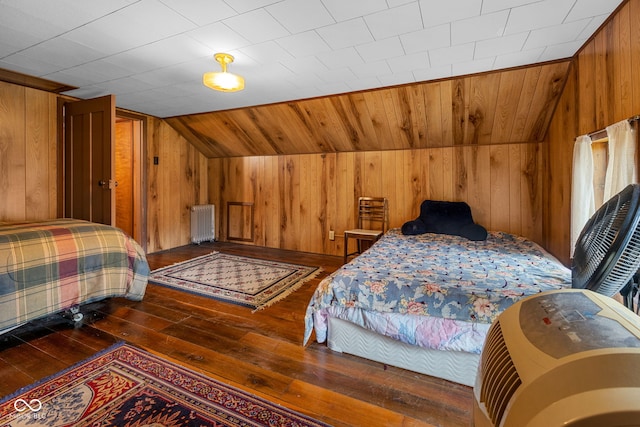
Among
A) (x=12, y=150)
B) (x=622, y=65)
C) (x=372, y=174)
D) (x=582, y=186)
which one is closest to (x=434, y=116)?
(x=372, y=174)

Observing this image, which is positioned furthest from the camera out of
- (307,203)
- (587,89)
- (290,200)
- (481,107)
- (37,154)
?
(290,200)

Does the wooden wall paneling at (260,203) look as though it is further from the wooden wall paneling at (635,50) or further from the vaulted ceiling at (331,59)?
the wooden wall paneling at (635,50)

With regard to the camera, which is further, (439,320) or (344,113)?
(344,113)

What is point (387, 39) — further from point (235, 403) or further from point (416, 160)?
point (235, 403)

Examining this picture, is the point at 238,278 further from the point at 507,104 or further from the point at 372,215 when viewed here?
the point at 507,104

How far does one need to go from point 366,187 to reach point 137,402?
11.4 feet

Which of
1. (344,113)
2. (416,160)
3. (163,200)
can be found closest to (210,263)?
(163,200)

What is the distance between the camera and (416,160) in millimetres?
3980

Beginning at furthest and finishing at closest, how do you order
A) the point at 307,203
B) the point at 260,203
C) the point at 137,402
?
the point at 260,203 < the point at 307,203 < the point at 137,402

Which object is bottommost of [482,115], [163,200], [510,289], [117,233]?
[510,289]

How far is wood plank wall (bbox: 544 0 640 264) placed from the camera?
1.65 meters

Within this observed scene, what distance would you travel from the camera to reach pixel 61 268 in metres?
2.07

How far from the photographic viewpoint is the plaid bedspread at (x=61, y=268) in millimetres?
1850

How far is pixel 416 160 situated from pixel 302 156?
172 cm
